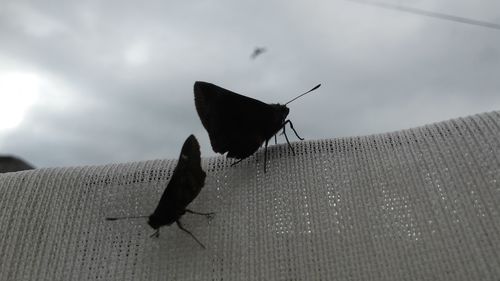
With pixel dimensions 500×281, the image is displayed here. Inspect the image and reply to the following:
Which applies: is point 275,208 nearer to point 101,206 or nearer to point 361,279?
point 361,279

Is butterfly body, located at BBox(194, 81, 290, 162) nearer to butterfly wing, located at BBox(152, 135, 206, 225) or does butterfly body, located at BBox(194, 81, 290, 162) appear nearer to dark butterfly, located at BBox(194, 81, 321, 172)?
dark butterfly, located at BBox(194, 81, 321, 172)

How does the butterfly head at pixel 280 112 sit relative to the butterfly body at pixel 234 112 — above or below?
below

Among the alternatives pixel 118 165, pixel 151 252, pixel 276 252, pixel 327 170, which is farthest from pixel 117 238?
pixel 327 170

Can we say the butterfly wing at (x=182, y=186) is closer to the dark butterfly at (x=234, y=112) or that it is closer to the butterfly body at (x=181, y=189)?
the butterfly body at (x=181, y=189)

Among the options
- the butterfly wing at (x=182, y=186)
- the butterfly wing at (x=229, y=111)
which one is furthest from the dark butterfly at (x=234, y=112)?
the butterfly wing at (x=182, y=186)

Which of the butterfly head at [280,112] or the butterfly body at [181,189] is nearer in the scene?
the butterfly body at [181,189]

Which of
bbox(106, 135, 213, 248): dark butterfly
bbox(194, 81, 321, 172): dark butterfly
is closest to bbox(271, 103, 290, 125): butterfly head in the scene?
bbox(194, 81, 321, 172): dark butterfly

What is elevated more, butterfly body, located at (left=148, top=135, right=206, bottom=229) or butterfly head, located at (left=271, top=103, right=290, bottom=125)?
butterfly body, located at (left=148, top=135, right=206, bottom=229)
